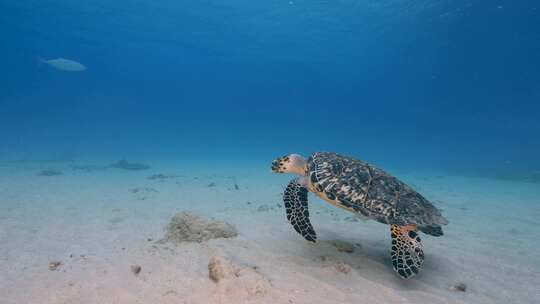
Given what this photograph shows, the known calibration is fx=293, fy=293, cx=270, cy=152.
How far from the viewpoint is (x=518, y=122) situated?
2514 inches

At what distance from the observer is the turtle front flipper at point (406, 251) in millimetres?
3770

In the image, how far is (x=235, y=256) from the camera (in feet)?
14.5

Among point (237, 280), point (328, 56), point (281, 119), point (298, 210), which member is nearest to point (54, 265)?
point (237, 280)

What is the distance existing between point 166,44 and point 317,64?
91.4 ft

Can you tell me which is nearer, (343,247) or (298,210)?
(298,210)

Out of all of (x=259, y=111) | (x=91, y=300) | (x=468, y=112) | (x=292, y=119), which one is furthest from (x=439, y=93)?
(x=91, y=300)

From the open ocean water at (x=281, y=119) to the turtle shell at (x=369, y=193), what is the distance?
89cm

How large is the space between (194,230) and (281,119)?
119 metres

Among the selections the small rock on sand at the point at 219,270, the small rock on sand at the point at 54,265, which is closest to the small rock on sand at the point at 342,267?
the small rock on sand at the point at 219,270

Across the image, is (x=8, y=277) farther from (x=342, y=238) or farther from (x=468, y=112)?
(x=468, y=112)

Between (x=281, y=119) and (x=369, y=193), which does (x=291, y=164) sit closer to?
(x=369, y=193)

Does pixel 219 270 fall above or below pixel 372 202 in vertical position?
below

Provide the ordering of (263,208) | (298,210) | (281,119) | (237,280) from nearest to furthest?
(237,280), (298,210), (263,208), (281,119)

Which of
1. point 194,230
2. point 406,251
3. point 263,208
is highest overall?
point 406,251
